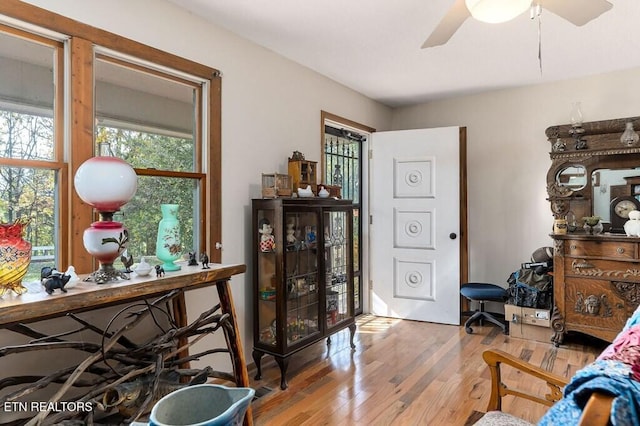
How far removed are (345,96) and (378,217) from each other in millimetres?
1371

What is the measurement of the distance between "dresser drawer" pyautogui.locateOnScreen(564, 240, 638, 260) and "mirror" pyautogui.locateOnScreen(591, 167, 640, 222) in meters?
0.57

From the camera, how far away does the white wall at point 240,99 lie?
2.06 metres

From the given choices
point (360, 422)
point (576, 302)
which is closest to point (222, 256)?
point (360, 422)

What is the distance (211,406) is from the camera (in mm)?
855

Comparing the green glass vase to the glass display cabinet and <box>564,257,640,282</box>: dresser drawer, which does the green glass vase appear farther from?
<box>564,257,640,282</box>: dresser drawer

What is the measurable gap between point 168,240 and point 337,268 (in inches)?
68.1

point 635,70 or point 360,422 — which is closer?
point 360,422

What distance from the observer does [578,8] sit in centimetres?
167

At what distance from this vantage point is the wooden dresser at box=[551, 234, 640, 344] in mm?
2930

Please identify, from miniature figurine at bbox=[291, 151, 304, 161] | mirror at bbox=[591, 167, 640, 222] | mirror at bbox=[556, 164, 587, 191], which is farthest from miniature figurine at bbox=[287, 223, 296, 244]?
mirror at bbox=[591, 167, 640, 222]

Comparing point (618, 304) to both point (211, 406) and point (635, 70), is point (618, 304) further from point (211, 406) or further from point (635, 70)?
point (211, 406)

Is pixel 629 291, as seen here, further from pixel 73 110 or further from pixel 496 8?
pixel 73 110

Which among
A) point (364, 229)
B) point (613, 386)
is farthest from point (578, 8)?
point (364, 229)

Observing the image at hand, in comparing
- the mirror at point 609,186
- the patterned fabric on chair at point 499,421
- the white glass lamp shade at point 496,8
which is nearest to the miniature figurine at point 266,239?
the patterned fabric on chair at point 499,421
